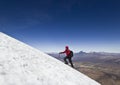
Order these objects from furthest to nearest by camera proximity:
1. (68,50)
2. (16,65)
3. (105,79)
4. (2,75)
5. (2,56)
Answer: (105,79), (68,50), (2,56), (16,65), (2,75)

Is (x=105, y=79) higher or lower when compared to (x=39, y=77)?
lower

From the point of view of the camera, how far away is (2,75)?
7730mm

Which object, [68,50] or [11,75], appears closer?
[11,75]

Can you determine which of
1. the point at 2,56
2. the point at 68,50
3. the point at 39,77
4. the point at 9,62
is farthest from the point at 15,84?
the point at 68,50

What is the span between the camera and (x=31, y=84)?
8031 millimetres

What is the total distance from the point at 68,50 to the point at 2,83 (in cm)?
1455

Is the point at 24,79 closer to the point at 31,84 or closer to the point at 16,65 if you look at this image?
the point at 31,84

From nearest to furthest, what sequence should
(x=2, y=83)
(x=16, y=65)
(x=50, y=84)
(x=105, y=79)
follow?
(x=2, y=83) → (x=50, y=84) → (x=16, y=65) → (x=105, y=79)

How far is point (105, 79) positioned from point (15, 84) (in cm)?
13323

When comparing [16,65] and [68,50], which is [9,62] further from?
[68,50]

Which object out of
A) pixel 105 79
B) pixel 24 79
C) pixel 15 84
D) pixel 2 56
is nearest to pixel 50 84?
pixel 24 79

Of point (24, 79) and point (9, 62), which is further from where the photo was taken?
point (9, 62)

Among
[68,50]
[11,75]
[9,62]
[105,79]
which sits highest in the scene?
[68,50]

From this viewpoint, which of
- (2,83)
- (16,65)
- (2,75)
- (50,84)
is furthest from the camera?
(16,65)
